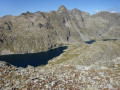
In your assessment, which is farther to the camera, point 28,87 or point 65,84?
point 65,84

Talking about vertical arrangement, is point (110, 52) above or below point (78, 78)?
below

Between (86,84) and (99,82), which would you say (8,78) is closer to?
(86,84)

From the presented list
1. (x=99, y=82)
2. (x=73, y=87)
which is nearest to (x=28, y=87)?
(x=73, y=87)

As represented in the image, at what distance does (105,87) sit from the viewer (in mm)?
14672

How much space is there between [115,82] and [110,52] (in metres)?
127

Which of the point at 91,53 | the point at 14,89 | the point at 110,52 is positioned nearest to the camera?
the point at 14,89

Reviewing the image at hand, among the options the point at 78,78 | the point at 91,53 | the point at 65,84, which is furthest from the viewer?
the point at 91,53

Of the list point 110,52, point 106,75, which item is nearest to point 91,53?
point 110,52

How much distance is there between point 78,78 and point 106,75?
5.06 meters

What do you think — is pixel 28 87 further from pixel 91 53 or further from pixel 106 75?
pixel 91 53

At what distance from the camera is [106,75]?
705 inches

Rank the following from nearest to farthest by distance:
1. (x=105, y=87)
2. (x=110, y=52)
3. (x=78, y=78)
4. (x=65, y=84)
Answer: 1. (x=105, y=87)
2. (x=65, y=84)
3. (x=78, y=78)
4. (x=110, y=52)

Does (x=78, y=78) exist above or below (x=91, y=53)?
above

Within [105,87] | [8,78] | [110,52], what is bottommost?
[110,52]
